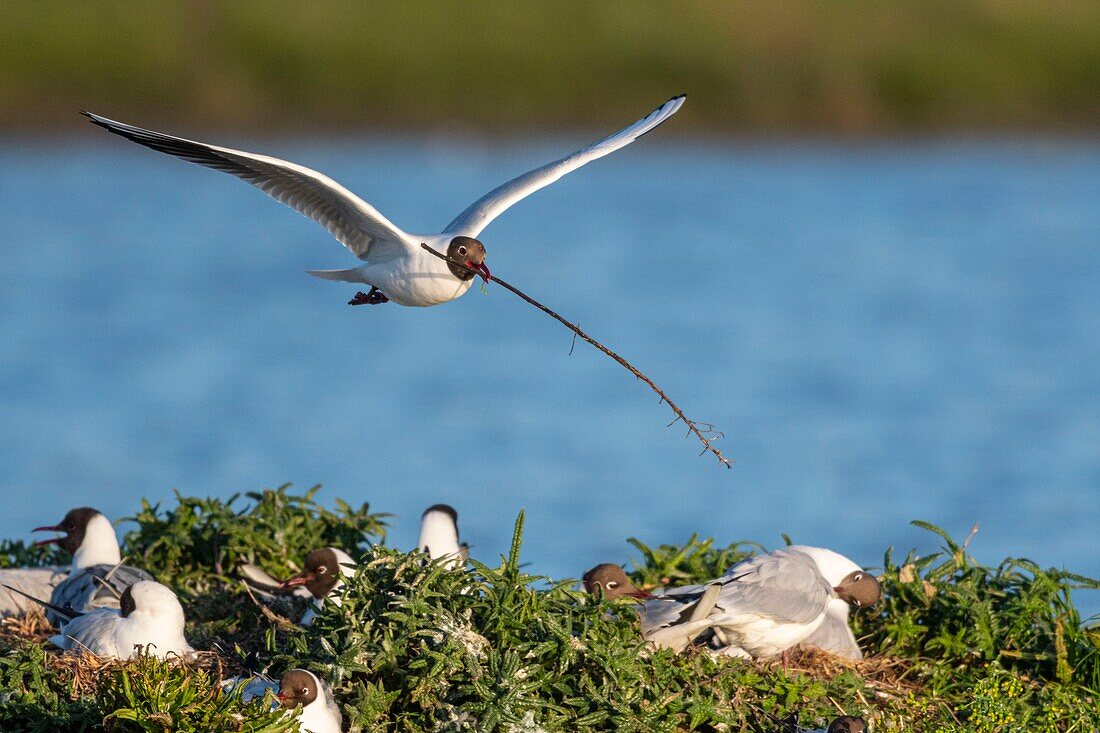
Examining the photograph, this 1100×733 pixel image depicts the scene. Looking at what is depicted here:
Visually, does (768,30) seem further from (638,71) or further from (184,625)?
(184,625)

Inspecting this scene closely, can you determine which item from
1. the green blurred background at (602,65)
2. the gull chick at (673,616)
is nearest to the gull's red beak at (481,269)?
the gull chick at (673,616)

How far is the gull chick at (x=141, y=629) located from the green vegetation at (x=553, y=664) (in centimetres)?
16

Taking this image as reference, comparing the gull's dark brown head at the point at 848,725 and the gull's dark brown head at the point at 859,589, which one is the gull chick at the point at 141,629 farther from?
the gull's dark brown head at the point at 859,589

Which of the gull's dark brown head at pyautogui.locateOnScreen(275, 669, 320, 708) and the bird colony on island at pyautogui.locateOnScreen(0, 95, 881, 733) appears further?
the bird colony on island at pyautogui.locateOnScreen(0, 95, 881, 733)

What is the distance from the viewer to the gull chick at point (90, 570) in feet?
26.6

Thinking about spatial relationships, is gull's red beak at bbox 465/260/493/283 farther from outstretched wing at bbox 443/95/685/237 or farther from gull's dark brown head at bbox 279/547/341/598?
gull's dark brown head at bbox 279/547/341/598

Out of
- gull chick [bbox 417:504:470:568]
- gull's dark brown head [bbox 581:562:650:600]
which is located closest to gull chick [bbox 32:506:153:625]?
gull chick [bbox 417:504:470:568]

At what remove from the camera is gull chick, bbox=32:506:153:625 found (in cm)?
811

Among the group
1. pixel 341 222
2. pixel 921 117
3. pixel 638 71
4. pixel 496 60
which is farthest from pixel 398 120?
pixel 341 222

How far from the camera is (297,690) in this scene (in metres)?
6.18

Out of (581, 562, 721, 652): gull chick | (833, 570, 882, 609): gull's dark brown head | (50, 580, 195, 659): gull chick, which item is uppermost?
(833, 570, 882, 609): gull's dark brown head

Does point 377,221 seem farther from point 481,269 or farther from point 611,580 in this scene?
point 611,580

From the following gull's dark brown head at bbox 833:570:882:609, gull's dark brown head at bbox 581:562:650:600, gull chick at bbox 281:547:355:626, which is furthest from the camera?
gull chick at bbox 281:547:355:626

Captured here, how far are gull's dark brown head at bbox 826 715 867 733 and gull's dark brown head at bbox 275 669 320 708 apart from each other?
208 cm
